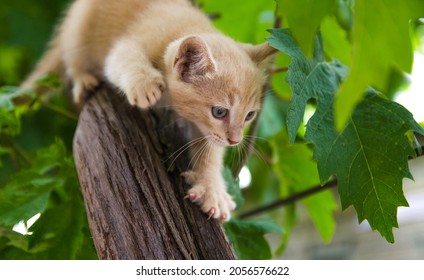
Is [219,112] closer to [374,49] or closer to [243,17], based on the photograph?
[243,17]

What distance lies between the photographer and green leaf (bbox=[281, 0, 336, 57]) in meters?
0.71

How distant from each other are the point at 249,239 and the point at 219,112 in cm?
31

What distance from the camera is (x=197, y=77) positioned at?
1.26 meters

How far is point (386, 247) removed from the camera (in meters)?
1.71

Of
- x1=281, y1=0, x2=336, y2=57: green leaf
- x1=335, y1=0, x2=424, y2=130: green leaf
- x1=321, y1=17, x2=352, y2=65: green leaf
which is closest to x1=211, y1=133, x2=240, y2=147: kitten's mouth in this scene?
x1=321, y1=17, x2=352, y2=65: green leaf

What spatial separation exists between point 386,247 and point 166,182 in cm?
91

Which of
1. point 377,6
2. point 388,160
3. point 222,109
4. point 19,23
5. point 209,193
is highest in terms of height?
point 377,6

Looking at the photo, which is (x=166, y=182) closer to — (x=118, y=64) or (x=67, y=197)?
(x=67, y=197)

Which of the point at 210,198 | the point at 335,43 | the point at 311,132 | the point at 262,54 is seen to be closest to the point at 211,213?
the point at 210,198

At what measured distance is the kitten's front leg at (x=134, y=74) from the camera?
3.90 feet

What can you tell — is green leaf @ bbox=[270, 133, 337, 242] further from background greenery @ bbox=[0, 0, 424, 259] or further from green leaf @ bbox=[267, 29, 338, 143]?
green leaf @ bbox=[267, 29, 338, 143]

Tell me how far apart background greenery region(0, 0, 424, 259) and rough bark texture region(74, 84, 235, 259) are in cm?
13

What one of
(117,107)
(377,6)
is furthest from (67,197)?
(377,6)

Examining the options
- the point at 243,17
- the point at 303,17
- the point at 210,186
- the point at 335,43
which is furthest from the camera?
the point at 243,17
